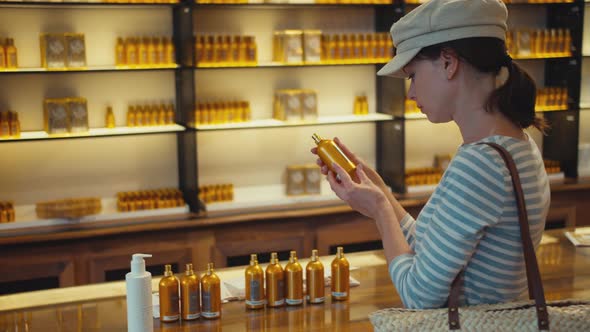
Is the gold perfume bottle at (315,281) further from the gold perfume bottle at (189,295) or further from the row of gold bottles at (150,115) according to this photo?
the row of gold bottles at (150,115)

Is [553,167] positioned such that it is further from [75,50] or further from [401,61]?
[401,61]

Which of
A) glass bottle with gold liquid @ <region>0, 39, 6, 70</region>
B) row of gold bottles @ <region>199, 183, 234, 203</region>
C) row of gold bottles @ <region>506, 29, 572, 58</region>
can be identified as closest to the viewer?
glass bottle with gold liquid @ <region>0, 39, 6, 70</region>

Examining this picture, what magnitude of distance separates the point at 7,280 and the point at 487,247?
10.5 ft

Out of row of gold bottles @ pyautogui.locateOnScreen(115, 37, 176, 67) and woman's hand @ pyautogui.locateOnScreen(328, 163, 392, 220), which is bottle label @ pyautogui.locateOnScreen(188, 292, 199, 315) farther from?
row of gold bottles @ pyautogui.locateOnScreen(115, 37, 176, 67)

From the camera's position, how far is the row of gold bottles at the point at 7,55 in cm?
412

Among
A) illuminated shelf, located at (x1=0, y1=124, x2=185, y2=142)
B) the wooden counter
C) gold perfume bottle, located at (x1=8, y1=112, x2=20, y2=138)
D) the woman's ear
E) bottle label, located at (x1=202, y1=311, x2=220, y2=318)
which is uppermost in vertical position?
the woman's ear

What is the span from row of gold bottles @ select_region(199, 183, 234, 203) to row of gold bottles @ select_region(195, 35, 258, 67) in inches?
29.5

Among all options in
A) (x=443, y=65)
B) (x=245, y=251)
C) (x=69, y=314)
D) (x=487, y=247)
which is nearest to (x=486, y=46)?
(x=443, y=65)

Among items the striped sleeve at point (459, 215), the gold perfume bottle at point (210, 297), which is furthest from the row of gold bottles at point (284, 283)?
the striped sleeve at point (459, 215)

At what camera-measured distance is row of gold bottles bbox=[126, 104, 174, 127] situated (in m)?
4.50

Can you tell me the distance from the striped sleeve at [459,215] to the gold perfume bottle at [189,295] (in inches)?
28.9

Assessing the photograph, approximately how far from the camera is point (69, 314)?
2119 mm

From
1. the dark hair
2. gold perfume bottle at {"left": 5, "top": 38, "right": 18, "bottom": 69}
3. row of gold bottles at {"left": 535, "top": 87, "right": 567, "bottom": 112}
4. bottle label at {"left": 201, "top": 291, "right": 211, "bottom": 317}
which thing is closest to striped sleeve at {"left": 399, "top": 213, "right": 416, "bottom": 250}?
the dark hair

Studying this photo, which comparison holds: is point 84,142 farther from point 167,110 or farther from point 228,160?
point 228,160
